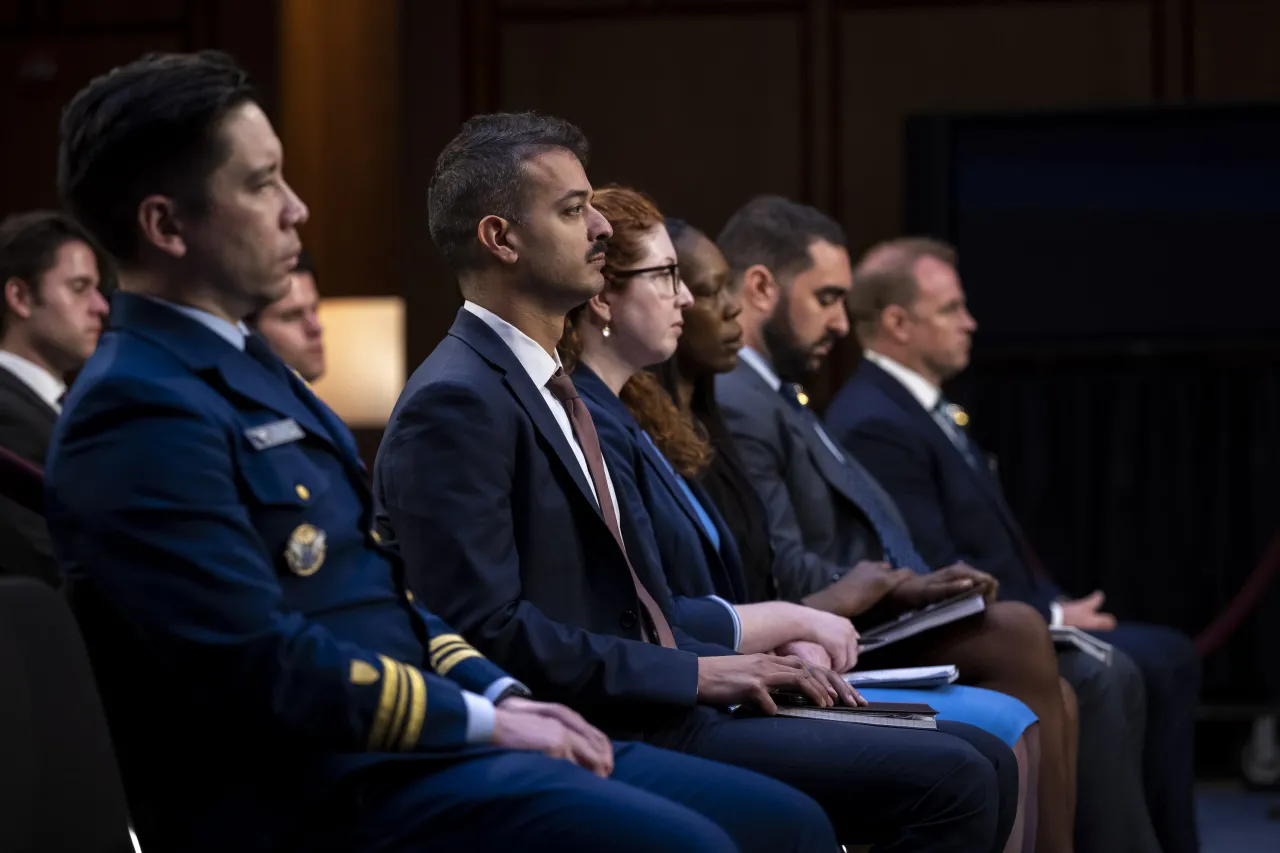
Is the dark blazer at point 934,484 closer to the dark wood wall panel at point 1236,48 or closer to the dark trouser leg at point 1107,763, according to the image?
the dark trouser leg at point 1107,763

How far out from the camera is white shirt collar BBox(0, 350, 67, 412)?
3.53 metres

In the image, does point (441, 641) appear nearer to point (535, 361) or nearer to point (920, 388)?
point (535, 361)

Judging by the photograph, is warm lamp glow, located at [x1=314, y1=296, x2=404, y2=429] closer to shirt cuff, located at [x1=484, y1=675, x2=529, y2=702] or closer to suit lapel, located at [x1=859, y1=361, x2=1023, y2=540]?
suit lapel, located at [x1=859, y1=361, x2=1023, y2=540]

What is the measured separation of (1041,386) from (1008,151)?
2.30 ft

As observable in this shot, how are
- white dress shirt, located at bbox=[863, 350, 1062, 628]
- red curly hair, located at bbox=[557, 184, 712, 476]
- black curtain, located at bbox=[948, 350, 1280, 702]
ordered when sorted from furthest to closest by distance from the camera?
black curtain, located at bbox=[948, 350, 1280, 702] → white dress shirt, located at bbox=[863, 350, 1062, 628] → red curly hair, located at bbox=[557, 184, 712, 476]

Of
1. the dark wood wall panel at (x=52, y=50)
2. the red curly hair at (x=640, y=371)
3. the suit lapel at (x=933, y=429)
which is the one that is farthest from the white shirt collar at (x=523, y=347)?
the dark wood wall panel at (x=52, y=50)

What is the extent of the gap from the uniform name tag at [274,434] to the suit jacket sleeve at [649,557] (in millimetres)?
716

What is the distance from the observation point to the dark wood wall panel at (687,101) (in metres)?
5.75

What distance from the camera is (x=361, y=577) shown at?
1.62 m

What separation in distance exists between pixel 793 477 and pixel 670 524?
84 cm

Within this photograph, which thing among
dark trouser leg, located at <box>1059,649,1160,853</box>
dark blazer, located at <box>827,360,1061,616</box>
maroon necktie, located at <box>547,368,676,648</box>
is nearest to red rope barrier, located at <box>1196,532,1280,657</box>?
dark blazer, located at <box>827,360,1061,616</box>

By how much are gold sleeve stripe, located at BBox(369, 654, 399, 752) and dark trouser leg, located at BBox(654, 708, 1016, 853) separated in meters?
0.58

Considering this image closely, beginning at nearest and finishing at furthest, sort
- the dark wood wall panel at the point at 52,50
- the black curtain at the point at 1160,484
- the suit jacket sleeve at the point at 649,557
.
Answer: the suit jacket sleeve at the point at 649,557, the black curtain at the point at 1160,484, the dark wood wall panel at the point at 52,50

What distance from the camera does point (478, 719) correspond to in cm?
159
